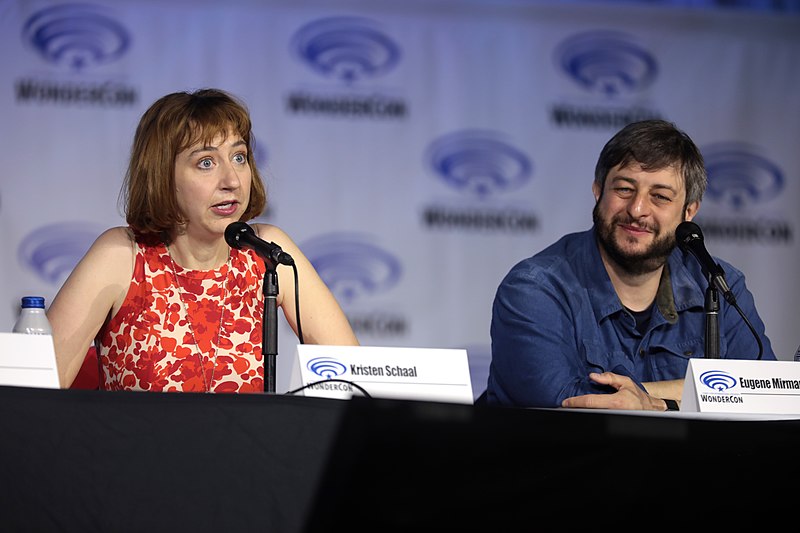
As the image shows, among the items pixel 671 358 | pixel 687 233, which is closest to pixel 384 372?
pixel 687 233

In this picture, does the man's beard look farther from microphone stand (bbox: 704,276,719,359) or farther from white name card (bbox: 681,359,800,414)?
white name card (bbox: 681,359,800,414)

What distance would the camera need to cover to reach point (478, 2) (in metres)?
4.66

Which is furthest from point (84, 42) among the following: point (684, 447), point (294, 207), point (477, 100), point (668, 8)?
point (684, 447)


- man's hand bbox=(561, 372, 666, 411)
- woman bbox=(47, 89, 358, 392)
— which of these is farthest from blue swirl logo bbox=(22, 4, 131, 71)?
man's hand bbox=(561, 372, 666, 411)

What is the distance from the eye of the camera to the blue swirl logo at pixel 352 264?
4.55m

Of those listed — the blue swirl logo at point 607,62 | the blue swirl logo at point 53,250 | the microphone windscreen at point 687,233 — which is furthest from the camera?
the blue swirl logo at point 607,62

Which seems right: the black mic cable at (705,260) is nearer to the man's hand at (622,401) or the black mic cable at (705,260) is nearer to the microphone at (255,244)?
the man's hand at (622,401)

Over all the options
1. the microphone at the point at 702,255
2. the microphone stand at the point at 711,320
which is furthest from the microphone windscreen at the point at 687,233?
the microphone stand at the point at 711,320

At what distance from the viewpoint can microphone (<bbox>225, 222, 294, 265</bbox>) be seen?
2.14 meters

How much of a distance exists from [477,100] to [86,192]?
1.78 meters

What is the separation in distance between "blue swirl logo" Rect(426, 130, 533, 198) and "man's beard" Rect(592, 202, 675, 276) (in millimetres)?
1677

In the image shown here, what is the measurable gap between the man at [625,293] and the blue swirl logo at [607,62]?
1.79m

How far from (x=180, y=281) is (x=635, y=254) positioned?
129 centimetres

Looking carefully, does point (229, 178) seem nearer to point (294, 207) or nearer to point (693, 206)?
point (693, 206)
